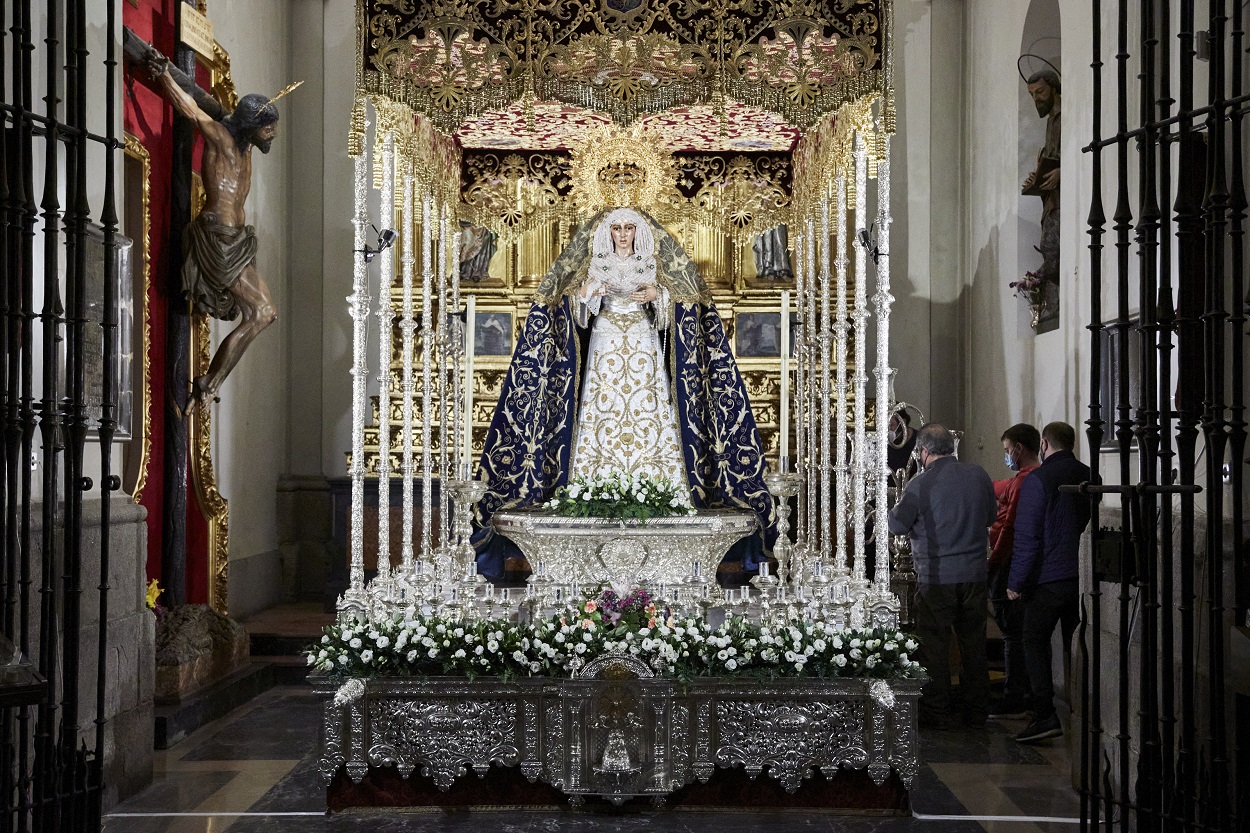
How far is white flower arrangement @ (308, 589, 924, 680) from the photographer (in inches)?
242

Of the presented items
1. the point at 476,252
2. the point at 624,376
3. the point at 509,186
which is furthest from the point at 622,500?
the point at 476,252

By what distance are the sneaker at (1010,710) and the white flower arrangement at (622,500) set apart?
2.33 meters

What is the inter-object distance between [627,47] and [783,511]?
3.13 metres

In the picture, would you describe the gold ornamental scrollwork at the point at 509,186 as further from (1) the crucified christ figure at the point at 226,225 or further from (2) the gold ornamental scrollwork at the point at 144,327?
(2) the gold ornamental scrollwork at the point at 144,327

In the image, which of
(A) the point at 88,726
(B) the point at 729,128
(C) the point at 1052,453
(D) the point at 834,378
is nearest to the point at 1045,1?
(B) the point at 729,128

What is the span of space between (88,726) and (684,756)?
277 centimetres

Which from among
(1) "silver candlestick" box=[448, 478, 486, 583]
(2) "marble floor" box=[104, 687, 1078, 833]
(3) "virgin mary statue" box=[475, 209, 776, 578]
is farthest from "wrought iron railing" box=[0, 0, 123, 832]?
(3) "virgin mary statue" box=[475, 209, 776, 578]

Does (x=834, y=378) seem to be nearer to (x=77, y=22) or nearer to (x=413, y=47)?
(x=413, y=47)

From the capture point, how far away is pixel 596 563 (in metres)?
8.57

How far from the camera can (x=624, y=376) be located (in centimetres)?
929

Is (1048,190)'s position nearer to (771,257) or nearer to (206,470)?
(771,257)

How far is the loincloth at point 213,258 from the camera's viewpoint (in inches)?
357

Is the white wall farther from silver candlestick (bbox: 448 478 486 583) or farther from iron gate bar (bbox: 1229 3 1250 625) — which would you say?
iron gate bar (bbox: 1229 3 1250 625)

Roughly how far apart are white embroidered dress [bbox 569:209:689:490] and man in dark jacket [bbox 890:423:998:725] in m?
1.88
